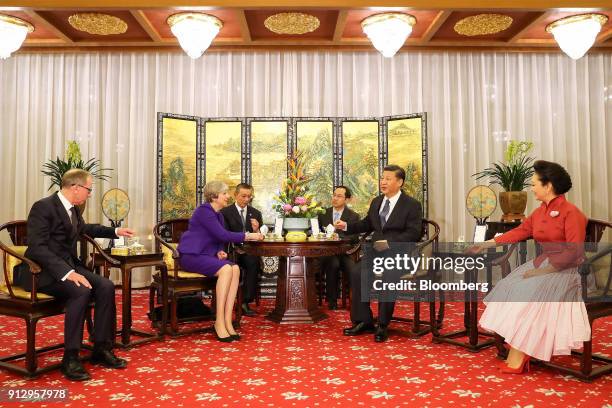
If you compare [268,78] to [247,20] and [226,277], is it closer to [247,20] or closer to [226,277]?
[247,20]

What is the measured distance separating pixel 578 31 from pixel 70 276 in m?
6.22

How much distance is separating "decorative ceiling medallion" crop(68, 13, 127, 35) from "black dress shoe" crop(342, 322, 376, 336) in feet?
16.0

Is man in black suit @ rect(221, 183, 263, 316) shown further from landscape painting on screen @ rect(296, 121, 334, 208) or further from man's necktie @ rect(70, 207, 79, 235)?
man's necktie @ rect(70, 207, 79, 235)

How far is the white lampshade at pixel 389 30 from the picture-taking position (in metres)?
6.51

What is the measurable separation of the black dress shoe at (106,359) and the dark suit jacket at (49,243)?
636mm

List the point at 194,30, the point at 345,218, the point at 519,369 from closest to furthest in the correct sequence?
the point at 519,369 → the point at 194,30 → the point at 345,218

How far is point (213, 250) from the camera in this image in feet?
16.8

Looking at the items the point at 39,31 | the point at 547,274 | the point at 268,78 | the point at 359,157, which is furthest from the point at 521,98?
the point at 39,31

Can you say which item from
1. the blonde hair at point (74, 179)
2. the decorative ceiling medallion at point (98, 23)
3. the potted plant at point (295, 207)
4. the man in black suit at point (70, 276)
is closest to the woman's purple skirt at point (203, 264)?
the potted plant at point (295, 207)

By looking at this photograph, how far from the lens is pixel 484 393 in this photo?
3322mm

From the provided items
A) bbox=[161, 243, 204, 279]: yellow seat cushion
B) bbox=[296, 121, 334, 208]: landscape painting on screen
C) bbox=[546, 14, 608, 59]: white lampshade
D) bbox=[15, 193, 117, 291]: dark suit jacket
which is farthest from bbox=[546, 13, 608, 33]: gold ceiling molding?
bbox=[15, 193, 117, 291]: dark suit jacket

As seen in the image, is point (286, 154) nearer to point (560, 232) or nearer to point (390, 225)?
point (390, 225)

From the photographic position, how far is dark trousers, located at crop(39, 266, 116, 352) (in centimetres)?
370

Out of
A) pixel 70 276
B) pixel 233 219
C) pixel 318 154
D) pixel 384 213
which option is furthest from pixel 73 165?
pixel 384 213
